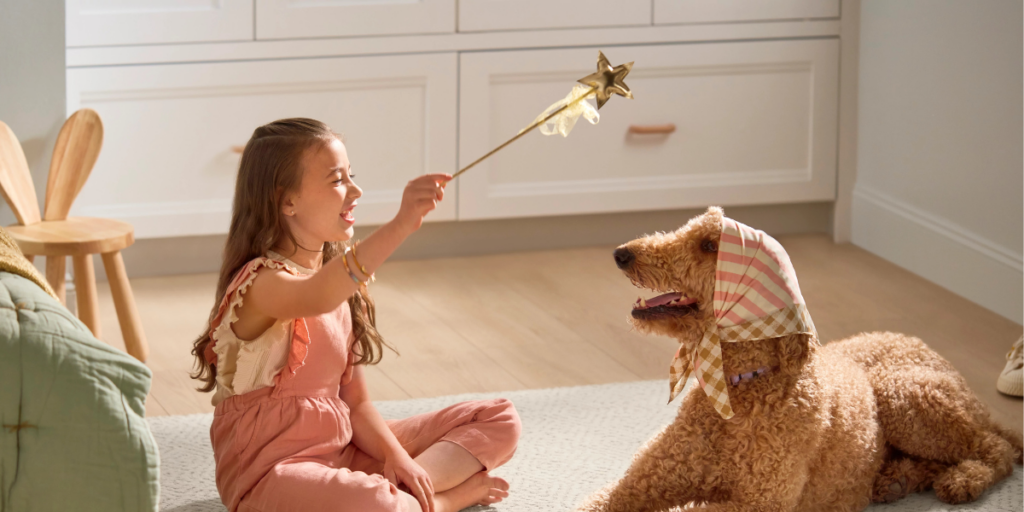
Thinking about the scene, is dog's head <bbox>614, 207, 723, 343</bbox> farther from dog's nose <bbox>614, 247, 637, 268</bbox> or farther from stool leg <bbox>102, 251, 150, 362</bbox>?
stool leg <bbox>102, 251, 150, 362</bbox>

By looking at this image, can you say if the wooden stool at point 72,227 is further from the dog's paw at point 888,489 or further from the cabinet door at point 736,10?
the cabinet door at point 736,10

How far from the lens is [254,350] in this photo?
1.42 m

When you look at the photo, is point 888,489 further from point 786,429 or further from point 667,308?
point 667,308

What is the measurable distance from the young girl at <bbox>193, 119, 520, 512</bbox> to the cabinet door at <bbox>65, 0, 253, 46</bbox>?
144 cm

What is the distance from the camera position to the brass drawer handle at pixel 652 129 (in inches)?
122

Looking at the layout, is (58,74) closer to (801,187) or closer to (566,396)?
(566,396)

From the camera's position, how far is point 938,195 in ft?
9.31

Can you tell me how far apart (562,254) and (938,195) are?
1.02 m

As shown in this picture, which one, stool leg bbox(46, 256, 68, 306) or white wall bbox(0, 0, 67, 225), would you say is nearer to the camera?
stool leg bbox(46, 256, 68, 306)

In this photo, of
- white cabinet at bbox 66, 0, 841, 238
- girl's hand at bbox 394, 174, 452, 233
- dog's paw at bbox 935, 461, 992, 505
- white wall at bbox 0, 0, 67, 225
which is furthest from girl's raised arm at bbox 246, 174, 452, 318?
white cabinet at bbox 66, 0, 841, 238

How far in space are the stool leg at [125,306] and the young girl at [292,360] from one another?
715mm

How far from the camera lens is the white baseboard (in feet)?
8.40

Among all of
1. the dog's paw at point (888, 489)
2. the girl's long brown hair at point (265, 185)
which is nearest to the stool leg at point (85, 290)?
the girl's long brown hair at point (265, 185)

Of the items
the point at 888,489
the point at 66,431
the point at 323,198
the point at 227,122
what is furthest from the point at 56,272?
the point at 888,489
